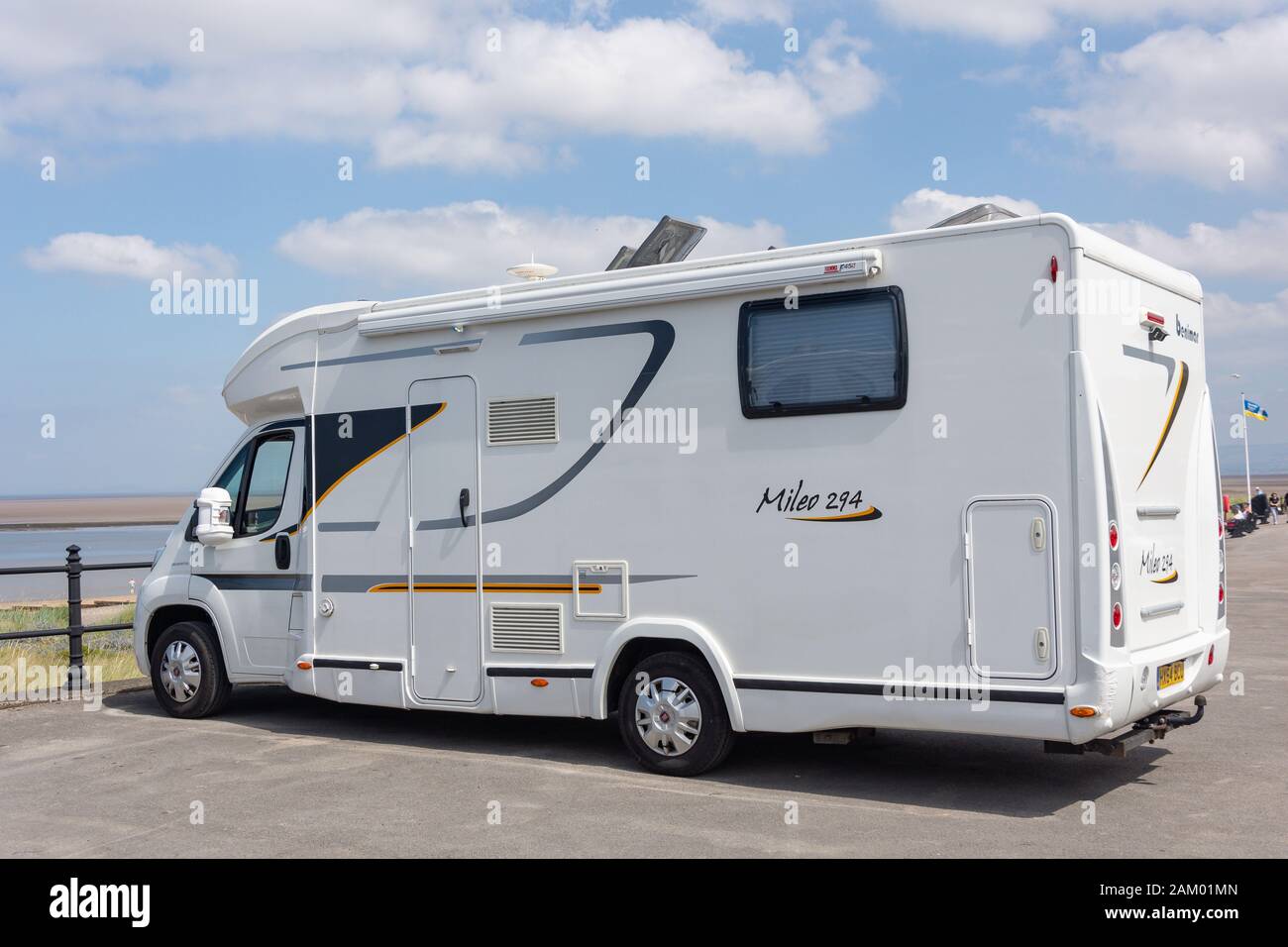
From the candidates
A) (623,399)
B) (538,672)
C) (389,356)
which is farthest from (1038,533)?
(389,356)

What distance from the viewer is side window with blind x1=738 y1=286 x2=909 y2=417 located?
270 inches

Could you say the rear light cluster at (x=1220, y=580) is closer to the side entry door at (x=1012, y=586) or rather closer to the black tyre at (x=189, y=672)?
the side entry door at (x=1012, y=586)

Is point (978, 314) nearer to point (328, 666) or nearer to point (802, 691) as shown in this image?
point (802, 691)

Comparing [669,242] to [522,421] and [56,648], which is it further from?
[56,648]

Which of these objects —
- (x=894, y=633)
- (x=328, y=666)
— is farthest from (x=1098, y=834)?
(x=328, y=666)

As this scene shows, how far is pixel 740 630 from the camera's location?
725cm

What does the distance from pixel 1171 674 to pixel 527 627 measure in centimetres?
379

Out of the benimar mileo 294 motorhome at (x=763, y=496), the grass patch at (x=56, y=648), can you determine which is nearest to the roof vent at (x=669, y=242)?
the benimar mileo 294 motorhome at (x=763, y=496)

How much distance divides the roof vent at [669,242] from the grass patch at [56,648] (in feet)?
24.0

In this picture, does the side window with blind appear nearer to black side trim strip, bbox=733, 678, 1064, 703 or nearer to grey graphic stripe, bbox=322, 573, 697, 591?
grey graphic stripe, bbox=322, 573, 697, 591

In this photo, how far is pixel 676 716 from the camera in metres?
7.46
